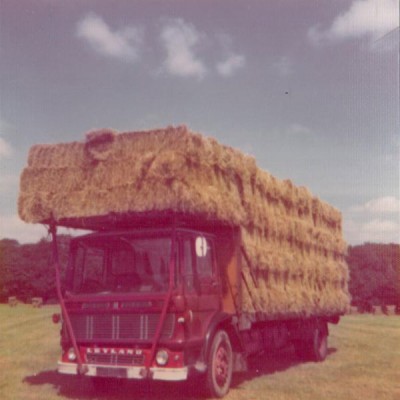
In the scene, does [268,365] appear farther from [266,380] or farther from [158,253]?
[158,253]

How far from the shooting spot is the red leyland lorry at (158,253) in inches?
374

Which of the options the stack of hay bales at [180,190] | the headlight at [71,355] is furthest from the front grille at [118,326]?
the stack of hay bales at [180,190]

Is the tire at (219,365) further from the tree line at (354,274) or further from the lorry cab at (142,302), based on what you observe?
the tree line at (354,274)

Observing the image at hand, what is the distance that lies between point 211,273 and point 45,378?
4.50m

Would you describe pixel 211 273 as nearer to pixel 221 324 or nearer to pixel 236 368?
pixel 221 324

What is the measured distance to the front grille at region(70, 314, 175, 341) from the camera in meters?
9.41

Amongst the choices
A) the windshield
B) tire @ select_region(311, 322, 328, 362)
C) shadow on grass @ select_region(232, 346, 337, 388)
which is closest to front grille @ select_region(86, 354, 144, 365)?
the windshield

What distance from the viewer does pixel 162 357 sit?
9234 millimetres

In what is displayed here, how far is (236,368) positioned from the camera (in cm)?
1066

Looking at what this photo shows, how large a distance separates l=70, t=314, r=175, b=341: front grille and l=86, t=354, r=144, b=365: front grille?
0.27 metres

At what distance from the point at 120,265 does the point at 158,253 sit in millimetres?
890

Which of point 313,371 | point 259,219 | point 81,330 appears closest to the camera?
point 81,330

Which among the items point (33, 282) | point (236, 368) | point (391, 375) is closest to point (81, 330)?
point (236, 368)

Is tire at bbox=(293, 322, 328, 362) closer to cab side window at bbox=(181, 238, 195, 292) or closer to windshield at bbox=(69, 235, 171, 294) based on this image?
cab side window at bbox=(181, 238, 195, 292)
